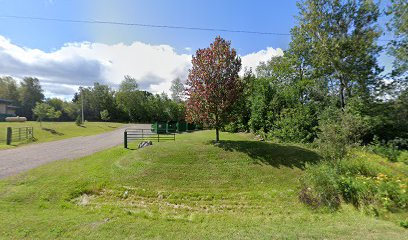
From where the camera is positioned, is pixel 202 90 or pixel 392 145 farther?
pixel 392 145

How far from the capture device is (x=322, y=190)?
6828 millimetres

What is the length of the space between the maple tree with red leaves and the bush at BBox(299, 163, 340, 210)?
6153 millimetres

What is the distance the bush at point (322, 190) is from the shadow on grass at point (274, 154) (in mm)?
2424

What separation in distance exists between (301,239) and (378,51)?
20.3 m

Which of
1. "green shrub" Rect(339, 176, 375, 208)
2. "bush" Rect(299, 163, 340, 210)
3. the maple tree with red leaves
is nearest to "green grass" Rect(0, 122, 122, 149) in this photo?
the maple tree with red leaves

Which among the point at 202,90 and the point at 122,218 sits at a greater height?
the point at 202,90

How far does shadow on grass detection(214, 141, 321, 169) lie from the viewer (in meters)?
10.3

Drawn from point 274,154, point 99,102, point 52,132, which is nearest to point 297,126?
point 274,154

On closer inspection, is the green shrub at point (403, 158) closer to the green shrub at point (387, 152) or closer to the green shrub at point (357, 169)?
the green shrub at point (387, 152)

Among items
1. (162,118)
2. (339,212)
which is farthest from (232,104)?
(162,118)

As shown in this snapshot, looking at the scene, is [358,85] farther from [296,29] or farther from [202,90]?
[202,90]

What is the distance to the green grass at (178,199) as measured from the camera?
14.5ft

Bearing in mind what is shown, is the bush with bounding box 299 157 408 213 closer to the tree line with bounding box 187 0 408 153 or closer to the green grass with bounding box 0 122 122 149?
the tree line with bounding box 187 0 408 153

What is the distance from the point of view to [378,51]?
17.6 m
